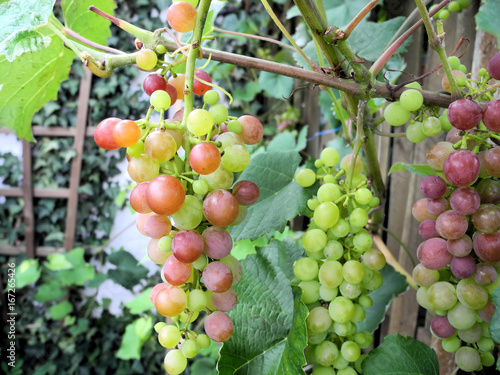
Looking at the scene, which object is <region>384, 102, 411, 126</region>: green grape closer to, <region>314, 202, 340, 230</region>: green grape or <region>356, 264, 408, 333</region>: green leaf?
<region>314, 202, 340, 230</region>: green grape

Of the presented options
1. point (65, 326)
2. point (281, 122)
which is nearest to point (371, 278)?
point (281, 122)

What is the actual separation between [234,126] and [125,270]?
7.11 ft

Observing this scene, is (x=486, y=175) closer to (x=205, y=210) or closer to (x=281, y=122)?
(x=205, y=210)

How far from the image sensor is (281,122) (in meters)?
1.85

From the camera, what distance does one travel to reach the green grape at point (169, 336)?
34 centimetres

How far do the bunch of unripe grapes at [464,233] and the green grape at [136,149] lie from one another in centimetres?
26

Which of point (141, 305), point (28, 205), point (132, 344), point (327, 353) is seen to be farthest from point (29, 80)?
point (28, 205)

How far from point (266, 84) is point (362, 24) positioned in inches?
36.1

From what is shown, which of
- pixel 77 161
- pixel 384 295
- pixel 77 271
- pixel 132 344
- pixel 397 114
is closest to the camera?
pixel 397 114

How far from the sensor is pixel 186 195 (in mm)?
316

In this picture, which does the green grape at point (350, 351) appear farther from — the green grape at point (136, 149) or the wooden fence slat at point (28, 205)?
the wooden fence slat at point (28, 205)

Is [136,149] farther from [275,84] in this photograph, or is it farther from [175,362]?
[275,84]

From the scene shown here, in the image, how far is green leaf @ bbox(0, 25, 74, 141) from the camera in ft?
1.55

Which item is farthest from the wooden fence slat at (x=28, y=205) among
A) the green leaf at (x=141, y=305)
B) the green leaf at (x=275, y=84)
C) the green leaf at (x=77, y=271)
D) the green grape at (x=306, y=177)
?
the green grape at (x=306, y=177)
